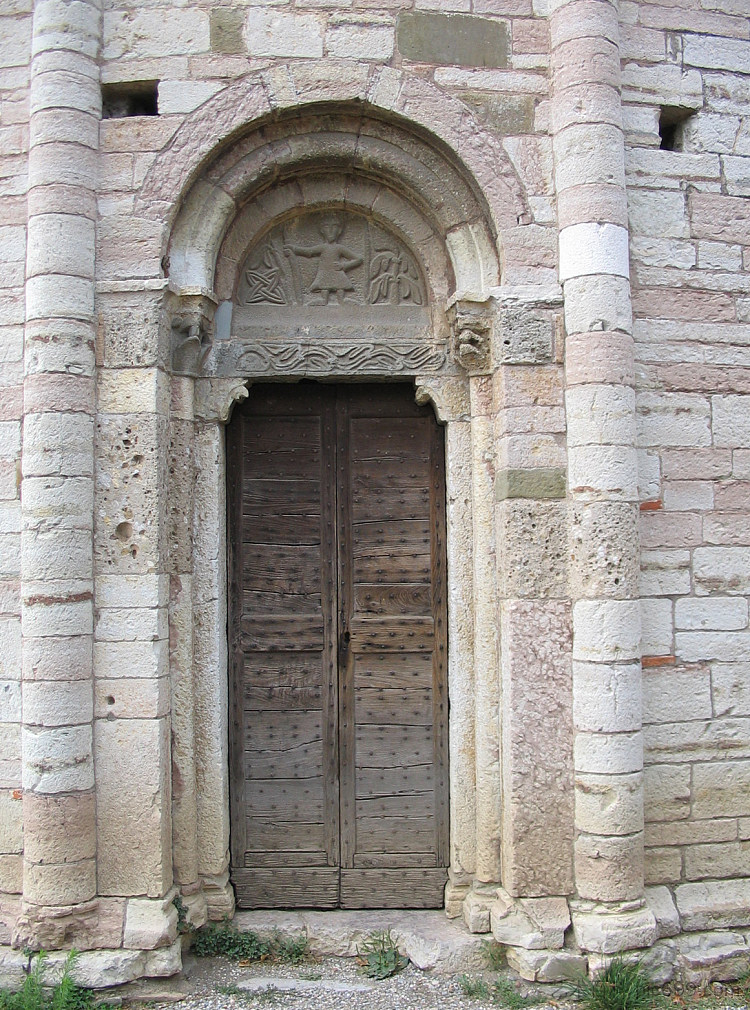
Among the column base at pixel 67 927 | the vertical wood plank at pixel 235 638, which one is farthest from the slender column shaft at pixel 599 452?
the column base at pixel 67 927

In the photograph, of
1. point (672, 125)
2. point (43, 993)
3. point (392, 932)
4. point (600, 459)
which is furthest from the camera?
point (672, 125)

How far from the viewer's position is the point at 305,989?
3.48 m

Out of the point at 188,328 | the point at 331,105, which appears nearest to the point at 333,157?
the point at 331,105

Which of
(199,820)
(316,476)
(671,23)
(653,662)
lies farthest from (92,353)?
(671,23)

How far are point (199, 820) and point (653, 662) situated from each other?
7.53 feet

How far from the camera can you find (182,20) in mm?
3766

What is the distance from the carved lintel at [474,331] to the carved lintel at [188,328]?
1200mm

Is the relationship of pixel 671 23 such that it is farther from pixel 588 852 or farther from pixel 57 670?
pixel 57 670

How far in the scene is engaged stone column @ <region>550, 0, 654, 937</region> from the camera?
136 inches

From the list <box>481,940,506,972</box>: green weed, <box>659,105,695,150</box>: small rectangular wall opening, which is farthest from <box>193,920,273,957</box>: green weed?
<box>659,105,695,150</box>: small rectangular wall opening

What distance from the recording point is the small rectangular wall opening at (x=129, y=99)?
3762 millimetres

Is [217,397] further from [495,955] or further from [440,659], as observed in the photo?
[495,955]

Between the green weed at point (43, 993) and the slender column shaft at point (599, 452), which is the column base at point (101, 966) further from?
the slender column shaft at point (599, 452)

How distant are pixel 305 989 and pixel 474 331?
3092 millimetres
